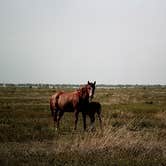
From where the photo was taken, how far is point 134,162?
10773 mm

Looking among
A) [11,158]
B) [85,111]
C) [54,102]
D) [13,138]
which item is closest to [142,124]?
[85,111]

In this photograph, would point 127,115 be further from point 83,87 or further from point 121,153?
point 121,153

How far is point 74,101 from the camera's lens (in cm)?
2045

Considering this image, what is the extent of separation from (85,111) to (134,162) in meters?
9.67

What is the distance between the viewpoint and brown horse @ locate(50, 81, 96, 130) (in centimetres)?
1940

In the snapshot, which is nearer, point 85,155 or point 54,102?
point 85,155

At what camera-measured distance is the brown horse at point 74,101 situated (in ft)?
63.6

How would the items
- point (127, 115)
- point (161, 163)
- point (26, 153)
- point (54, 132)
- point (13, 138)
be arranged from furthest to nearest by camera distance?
point (127, 115), point (54, 132), point (13, 138), point (26, 153), point (161, 163)

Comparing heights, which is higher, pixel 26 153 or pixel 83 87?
pixel 83 87

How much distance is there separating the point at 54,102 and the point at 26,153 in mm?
10681

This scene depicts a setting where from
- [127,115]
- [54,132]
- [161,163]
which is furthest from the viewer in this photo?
[127,115]

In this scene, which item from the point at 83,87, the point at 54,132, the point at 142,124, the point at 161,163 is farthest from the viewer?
the point at 142,124

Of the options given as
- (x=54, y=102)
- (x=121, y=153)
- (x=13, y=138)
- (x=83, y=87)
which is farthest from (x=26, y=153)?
(x=54, y=102)

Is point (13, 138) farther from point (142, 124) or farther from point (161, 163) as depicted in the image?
point (142, 124)
